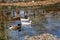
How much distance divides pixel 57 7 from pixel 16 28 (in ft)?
1.14

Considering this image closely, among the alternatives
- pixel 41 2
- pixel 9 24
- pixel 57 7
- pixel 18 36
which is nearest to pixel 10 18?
pixel 9 24

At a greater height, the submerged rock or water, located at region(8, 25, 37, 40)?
water, located at region(8, 25, 37, 40)

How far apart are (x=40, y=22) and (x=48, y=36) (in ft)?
0.41

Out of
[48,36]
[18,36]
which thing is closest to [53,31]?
[48,36]

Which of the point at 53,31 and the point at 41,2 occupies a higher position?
the point at 41,2

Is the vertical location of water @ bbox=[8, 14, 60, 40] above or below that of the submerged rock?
above

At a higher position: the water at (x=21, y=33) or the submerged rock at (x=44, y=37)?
the water at (x=21, y=33)

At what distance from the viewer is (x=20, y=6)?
1.03 meters

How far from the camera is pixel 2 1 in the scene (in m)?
1.03

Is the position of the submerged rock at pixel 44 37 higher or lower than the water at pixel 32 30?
lower

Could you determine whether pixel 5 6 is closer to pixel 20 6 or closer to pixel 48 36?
pixel 20 6

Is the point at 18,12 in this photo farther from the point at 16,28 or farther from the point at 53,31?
the point at 53,31

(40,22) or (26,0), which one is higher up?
(26,0)

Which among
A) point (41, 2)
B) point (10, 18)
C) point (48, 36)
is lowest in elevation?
point (48, 36)
